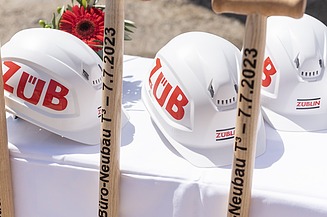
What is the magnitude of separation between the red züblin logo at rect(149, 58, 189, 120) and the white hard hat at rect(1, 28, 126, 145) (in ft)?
0.37

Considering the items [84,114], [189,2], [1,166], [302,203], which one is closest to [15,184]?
[1,166]

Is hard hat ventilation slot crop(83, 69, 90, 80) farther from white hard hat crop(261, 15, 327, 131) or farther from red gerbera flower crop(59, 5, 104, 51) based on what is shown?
white hard hat crop(261, 15, 327, 131)

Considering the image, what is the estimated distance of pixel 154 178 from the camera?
3.26 ft

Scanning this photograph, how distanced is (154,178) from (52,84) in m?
0.25

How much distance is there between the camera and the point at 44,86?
105 centimetres

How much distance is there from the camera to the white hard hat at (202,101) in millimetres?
1025

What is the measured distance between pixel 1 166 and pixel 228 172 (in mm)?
402

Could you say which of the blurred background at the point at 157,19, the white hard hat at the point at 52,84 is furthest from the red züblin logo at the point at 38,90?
the blurred background at the point at 157,19

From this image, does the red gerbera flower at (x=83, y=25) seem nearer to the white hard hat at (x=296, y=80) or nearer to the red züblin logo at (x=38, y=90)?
the red züblin logo at (x=38, y=90)

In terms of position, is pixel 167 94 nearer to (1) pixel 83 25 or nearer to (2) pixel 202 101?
(2) pixel 202 101

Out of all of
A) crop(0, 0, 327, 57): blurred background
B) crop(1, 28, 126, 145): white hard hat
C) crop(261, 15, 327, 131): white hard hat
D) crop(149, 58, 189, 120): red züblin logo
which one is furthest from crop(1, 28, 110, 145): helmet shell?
crop(0, 0, 327, 57): blurred background

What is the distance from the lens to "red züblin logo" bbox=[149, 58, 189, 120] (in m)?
1.05

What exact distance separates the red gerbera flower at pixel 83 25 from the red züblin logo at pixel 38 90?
0.20m

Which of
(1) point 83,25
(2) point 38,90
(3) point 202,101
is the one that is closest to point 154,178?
(3) point 202,101
